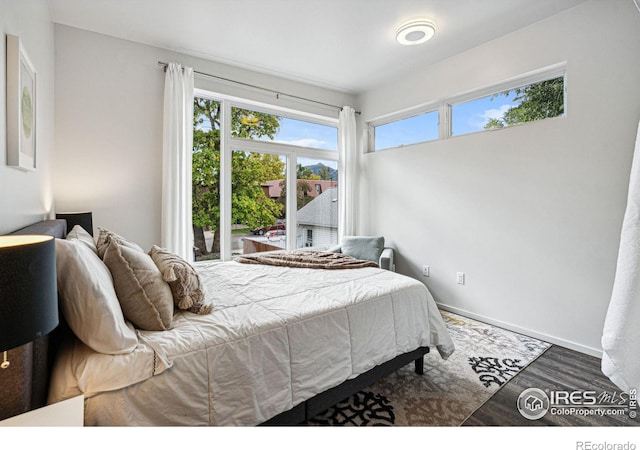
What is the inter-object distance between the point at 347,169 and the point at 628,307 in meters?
3.58

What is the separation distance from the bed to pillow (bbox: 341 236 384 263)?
1.46m

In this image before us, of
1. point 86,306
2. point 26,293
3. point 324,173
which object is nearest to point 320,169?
point 324,173

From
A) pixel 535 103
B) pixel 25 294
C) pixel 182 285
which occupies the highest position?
pixel 535 103

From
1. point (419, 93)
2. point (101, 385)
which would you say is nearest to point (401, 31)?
point (419, 93)

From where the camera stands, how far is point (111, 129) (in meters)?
2.87

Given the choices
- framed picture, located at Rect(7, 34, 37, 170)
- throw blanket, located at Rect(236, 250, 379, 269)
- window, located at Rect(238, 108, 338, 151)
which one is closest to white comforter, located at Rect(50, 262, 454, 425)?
throw blanket, located at Rect(236, 250, 379, 269)

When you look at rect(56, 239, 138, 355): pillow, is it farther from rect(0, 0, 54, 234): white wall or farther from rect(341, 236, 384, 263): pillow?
rect(341, 236, 384, 263): pillow

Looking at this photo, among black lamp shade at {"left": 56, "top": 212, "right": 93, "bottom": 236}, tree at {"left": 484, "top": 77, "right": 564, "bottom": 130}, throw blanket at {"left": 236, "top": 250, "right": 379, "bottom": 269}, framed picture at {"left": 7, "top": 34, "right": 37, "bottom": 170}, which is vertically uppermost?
tree at {"left": 484, "top": 77, "right": 564, "bottom": 130}

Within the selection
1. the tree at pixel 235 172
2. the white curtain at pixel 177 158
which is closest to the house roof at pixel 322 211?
the tree at pixel 235 172

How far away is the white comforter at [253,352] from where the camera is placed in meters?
1.09

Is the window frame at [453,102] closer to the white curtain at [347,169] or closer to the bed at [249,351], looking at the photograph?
the white curtain at [347,169]

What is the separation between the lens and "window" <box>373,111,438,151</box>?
143 inches

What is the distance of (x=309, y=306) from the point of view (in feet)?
5.51

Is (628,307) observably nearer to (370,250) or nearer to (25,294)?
(25,294)
